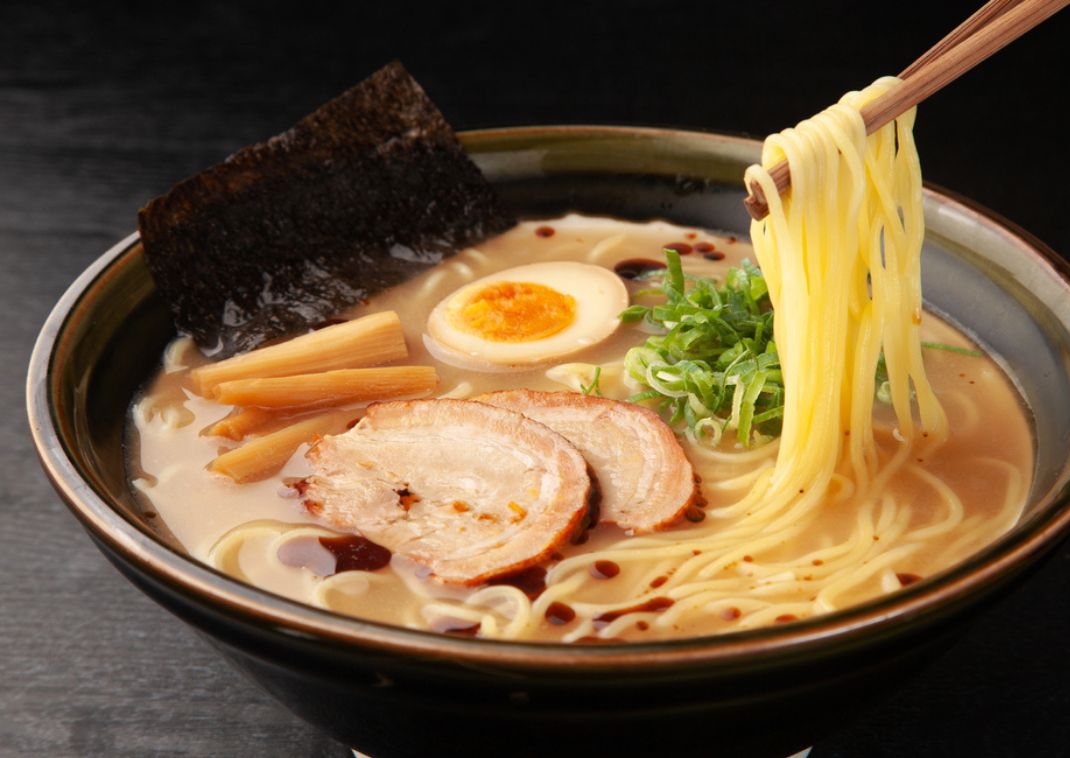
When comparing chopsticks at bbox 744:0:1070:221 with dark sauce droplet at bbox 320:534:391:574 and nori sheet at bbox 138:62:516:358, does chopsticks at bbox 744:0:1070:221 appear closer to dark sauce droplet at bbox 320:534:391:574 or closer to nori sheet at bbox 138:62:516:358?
dark sauce droplet at bbox 320:534:391:574

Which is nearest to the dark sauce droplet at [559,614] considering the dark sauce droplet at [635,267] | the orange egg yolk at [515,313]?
the orange egg yolk at [515,313]

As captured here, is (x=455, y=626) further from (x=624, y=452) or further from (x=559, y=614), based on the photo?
(x=624, y=452)

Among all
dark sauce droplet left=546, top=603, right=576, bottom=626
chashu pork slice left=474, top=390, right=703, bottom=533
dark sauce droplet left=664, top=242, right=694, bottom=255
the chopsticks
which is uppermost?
the chopsticks

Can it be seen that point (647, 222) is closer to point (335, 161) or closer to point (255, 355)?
point (335, 161)

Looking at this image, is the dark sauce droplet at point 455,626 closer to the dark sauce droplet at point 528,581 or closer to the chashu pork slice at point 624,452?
the dark sauce droplet at point 528,581

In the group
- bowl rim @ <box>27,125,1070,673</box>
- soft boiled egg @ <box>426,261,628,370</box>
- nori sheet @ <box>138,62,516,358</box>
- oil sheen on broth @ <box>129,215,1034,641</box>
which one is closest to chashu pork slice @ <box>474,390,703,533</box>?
oil sheen on broth @ <box>129,215,1034,641</box>

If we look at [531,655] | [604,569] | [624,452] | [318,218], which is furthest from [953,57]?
[318,218]

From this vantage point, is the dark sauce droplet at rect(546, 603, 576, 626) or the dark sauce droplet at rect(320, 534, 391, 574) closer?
the dark sauce droplet at rect(546, 603, 576, 626)
